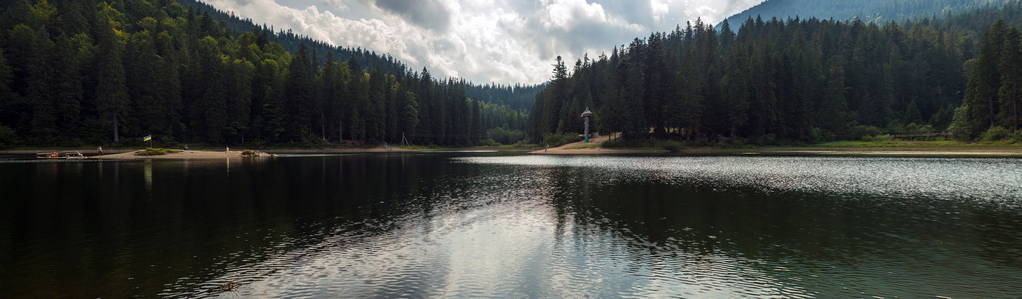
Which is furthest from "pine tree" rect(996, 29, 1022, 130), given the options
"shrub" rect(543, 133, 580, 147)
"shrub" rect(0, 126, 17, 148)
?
"shrub" rect(0, 126, 17, 148)

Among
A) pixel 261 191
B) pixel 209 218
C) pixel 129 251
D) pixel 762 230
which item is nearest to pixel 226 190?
pixel 261 191

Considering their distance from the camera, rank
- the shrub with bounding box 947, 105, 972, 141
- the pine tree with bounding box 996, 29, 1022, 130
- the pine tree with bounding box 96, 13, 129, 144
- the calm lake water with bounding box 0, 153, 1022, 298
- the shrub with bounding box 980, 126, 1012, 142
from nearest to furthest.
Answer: the calm lake water with bounding box 0, 153, 1022, 298 → the shrub with bounding box 980, 126, 1012, 142 → the pine tree with bounding box 996, 29, 1022, 130 → the shrub with bounding box 947, 105, 972, 141 → the pine tree with bounding box 96, 13, 129, 144

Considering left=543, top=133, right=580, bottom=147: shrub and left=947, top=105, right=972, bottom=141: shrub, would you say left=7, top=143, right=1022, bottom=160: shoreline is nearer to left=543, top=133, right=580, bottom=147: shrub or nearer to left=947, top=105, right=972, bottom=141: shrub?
left=947, top=105, right=972, bottom=141: shrub

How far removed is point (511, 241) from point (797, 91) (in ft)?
406

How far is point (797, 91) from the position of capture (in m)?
119

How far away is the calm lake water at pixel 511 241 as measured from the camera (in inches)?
494

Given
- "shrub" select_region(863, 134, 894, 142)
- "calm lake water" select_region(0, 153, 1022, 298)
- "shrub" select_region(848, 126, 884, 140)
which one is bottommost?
"calm lake water" select_region(0, 153, 1022, 298)

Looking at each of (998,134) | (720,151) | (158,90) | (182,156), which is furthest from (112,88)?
(998,134)

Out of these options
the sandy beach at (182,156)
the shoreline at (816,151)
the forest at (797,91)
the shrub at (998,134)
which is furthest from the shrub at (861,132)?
the sandy beach at (182,156)

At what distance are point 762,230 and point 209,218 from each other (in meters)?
24.8

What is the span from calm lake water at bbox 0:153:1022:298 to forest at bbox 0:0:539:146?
79783 mm

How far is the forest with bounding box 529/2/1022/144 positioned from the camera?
96.0 metres

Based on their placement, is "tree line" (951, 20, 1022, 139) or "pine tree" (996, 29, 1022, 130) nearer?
"pine tree" (996, 29, 1022, 130)

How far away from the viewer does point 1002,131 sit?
281 ft
